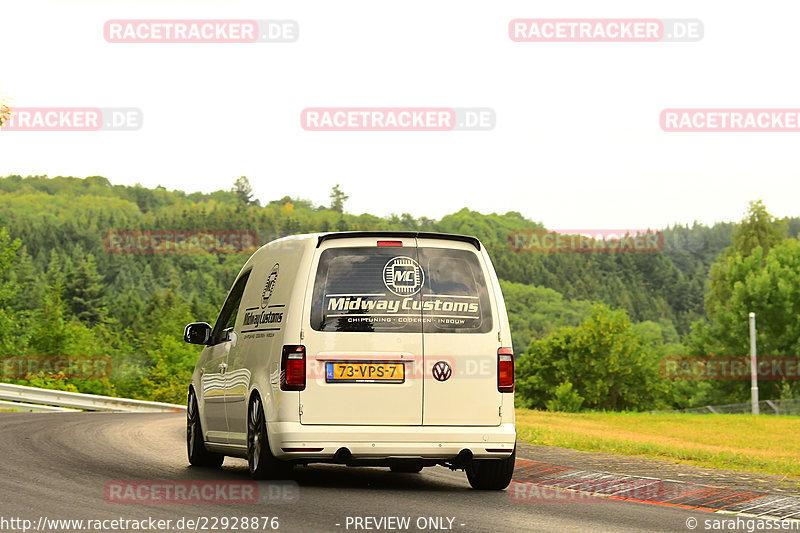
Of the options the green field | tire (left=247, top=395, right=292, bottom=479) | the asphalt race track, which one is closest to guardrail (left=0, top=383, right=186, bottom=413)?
the green field

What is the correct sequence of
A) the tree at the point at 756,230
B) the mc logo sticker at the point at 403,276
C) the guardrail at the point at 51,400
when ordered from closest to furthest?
the mc logo sticker at the point at 403,276 → the guardrail at the point at 51,400 → the tree at the point at 756,230

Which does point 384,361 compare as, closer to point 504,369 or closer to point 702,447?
point 504,369

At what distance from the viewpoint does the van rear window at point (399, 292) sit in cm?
988

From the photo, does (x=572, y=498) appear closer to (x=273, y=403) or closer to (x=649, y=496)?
(x=649, y=496)

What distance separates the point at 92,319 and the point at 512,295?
255ft

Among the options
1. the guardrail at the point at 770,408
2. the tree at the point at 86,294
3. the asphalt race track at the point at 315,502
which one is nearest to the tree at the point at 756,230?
the guardrail at the point at 770,408

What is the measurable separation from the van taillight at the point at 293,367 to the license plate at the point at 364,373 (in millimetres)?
221

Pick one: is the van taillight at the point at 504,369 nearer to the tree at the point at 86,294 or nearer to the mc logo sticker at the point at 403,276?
the mc logo sticker at the point at 403,276

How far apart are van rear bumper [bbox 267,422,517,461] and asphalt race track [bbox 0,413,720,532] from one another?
350mm

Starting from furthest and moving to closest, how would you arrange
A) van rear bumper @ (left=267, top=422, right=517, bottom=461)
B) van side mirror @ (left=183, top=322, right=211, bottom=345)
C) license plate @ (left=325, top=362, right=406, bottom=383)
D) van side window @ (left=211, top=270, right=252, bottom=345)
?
1. van side mirror @ (left=183, top=322, right=211, bottom=345)
2. van side window @ (left=211, top=270, right=252, bottom=345)
3. license plate @ (left=325, top=362, right=406, bottom=383)
4. van rear bumper @ (left=267, top=422, right=517, bottom=461)

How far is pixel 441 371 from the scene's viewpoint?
32.6 ft

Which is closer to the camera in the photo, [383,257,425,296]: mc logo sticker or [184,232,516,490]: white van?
[184,232,516,490]: white van

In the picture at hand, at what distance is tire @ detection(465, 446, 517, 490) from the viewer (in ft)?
33.7

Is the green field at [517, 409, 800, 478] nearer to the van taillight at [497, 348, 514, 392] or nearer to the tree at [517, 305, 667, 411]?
the van taillight at [497, 348, 514, 392]
